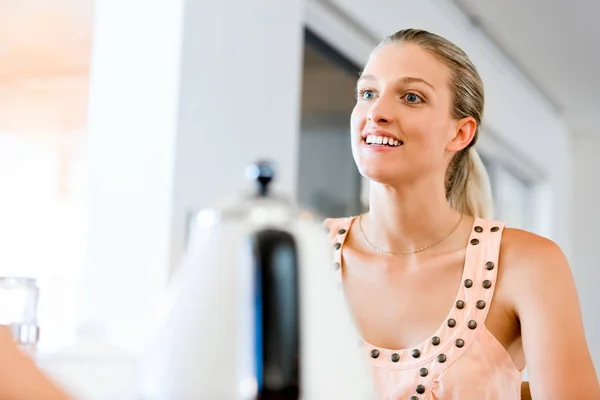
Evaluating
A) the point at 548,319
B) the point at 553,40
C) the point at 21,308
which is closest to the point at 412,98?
the point at 548,319

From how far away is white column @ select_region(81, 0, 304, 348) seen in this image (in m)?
2.10

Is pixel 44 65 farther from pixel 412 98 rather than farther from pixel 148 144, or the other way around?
pixel 412 98

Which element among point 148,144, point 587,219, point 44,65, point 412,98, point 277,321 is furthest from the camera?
point 587,219

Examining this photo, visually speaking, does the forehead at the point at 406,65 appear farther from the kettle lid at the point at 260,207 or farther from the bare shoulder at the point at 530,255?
the kettle lid at the point at 260,207

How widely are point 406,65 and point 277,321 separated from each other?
2.87ft

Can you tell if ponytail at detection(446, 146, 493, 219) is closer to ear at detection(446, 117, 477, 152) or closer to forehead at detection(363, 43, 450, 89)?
ear at detection(446, 117, 477, 152)

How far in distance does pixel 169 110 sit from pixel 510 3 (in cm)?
233

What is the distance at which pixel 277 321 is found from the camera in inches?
17.6

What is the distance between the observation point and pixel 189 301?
48 centimetres

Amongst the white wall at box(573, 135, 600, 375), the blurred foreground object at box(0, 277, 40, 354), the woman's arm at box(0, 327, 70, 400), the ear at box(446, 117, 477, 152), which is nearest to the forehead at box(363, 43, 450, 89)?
the ear at box(446, 117, 477, 152)

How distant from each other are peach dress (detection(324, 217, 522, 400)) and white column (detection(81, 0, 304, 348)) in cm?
97

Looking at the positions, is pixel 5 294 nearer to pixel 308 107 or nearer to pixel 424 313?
pixel 424 313

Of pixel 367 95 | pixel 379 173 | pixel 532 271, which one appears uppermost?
pixel 367 95

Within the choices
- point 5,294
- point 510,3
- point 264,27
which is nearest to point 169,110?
point 264,27
